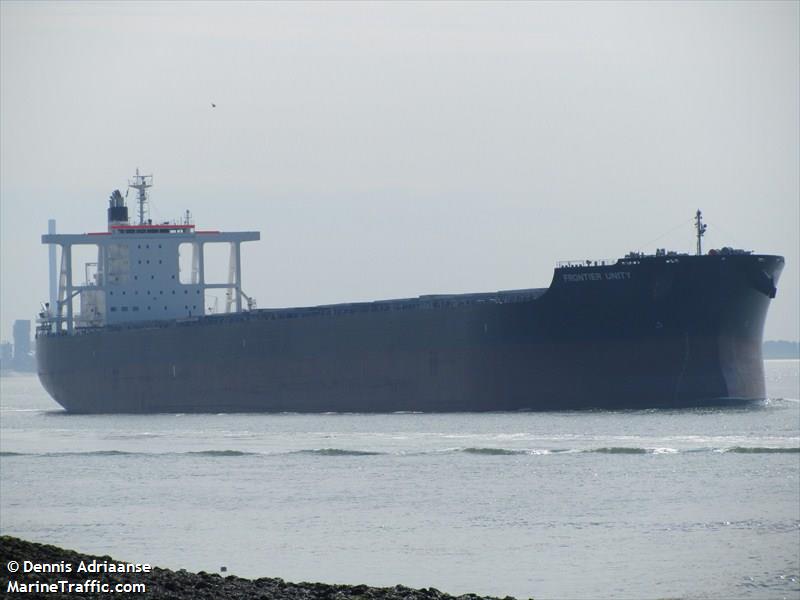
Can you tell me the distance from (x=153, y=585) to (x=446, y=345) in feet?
101

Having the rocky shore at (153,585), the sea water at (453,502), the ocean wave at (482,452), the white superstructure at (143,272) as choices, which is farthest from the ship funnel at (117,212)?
the rocky shore at (153,585)

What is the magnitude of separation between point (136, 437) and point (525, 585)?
76.0ft

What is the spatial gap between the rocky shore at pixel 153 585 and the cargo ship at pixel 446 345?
26.7 metres

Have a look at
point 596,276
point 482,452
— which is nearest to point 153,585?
point 482,452

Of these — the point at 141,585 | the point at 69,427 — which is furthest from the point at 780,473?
the point at 69,427

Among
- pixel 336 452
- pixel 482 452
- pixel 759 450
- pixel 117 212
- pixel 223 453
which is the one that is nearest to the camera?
pixel 759 450

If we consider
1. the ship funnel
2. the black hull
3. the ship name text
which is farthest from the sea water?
the ship funnel

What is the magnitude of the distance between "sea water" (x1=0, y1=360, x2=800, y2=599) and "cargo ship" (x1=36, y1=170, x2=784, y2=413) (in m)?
1.95

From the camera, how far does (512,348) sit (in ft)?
136

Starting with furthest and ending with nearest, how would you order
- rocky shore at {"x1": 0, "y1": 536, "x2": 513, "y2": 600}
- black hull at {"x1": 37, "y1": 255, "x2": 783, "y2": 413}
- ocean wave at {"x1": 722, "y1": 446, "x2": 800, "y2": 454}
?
1. black hull at {"x1": 37, "y1": 255, "x2": 783, "y2": 413}
2. ocean wave at {"x1": 722, "y1": 446, "x2": 800, "y2": 454}
3. rocky shore at {"x1": 0, "y1": 536, "x2": 513, "y2": 600}

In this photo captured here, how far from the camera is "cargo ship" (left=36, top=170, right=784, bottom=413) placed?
3972 centimetres

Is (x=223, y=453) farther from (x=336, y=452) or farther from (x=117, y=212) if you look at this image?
(x=117, y=212)

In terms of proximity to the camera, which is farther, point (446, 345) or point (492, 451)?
point (446, 345)

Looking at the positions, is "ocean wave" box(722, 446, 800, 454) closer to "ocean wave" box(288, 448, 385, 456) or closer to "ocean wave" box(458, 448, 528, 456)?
"ocean wave" box(458, 448, 528, 456)
